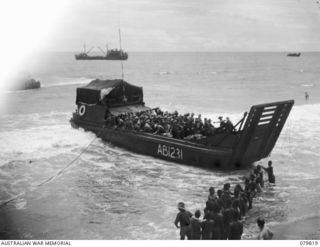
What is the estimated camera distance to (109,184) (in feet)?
47.0

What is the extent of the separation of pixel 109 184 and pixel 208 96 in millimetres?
36772

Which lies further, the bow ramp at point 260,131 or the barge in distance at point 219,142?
the barge in distance at point 219,142

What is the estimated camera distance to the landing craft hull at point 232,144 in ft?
45.8

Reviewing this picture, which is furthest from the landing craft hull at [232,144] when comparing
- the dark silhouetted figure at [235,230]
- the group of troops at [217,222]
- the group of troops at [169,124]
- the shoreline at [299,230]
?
the dark silhouetted figure at [235,230]

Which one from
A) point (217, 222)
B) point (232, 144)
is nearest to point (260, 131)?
point (232, 144)

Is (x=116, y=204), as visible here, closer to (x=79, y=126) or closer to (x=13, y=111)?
(x=79, y=126)

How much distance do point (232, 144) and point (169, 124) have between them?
142 inches

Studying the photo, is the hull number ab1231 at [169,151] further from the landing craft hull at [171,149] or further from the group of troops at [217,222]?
the group of troops at [217,222]

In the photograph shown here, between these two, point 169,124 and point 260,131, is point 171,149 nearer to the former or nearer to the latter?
point 169,124

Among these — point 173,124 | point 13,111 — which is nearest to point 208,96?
point 13,111

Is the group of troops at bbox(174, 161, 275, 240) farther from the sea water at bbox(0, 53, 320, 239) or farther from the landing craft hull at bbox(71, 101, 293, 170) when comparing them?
the landing craft hull at bbox(71, 101, 293, 170)

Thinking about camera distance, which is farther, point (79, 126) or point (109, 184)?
point (79, 126)

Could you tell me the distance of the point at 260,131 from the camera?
14.5m

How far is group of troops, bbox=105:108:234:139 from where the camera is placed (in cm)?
1617
